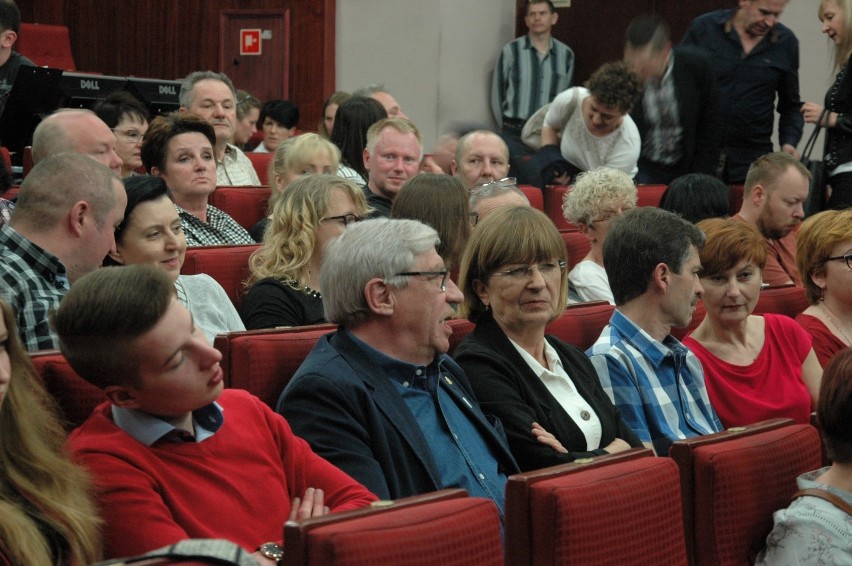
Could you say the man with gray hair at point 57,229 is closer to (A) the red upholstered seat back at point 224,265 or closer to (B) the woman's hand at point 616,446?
(A) the red upholstered seat back at point 224,265

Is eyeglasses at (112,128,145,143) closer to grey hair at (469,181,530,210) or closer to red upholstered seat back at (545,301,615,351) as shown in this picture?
grey hair at (469,181,530,210)

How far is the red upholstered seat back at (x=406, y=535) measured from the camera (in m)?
1.24

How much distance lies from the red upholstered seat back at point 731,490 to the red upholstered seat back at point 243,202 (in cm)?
241

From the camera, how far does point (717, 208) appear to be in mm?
3904

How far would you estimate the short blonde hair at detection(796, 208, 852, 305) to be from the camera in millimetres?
2957

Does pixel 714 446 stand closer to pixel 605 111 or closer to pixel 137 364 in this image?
pixel 137 364

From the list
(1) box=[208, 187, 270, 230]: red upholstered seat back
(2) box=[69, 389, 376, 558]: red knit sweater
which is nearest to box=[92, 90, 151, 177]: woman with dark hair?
(1) box=[208, 187, 270, 230]: red upholstered seat back

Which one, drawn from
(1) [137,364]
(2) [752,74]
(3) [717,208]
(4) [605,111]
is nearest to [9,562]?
(1) [137,364]

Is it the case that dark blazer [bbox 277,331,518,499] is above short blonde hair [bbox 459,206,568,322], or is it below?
below

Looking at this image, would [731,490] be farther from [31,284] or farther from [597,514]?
[31,284]

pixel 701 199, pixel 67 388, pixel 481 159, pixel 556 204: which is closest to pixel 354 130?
pixel 481 159

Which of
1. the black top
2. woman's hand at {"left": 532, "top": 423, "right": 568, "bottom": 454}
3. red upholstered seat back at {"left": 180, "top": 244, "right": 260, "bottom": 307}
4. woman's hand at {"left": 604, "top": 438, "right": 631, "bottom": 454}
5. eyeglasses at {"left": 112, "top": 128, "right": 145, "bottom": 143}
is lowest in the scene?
woman's hand at {"left": 604, "top": 438, "right": 631, "bottom": 454}

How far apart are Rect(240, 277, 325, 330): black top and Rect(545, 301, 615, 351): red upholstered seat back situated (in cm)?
57

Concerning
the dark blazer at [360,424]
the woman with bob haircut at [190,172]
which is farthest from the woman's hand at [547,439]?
the woman with bob haircut at [190,172]
